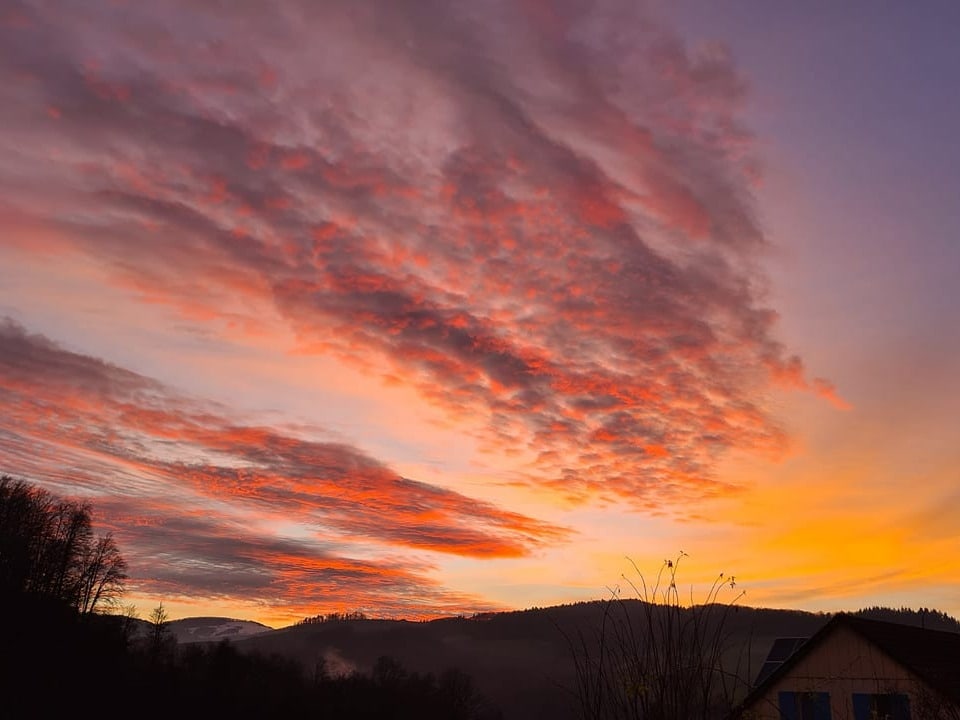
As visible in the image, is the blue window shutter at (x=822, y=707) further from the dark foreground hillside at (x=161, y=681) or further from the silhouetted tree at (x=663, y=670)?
the dark foreground hillside at (x=161, y=681)

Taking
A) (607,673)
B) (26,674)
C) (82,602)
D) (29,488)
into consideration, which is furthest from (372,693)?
(607,673)

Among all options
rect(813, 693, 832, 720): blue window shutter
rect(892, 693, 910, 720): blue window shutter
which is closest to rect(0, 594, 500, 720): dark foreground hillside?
rect(813, 693, 832, 720): blue window shutter

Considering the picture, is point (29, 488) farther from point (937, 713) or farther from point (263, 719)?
point (937, 713)

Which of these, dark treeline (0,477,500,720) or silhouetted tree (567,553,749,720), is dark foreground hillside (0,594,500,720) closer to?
dark treeline (0,477,500,720)

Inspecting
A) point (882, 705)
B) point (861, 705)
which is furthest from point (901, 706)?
point (861, 705)

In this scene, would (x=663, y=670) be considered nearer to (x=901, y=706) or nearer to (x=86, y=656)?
(x=901, y=706)

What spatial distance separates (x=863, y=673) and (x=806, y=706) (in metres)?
2.43

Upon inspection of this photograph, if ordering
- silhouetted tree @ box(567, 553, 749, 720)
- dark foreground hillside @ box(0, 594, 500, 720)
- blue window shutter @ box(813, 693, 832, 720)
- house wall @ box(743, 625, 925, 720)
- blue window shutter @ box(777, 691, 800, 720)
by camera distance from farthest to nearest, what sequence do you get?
dark foreground hillside @ box(0, 594, 500, 720) < blue window shutter @ box(777, 691, 800, 720) < blue window shutter @ box(813, 693, 832, 720) < house wall @ box(743, 625, 925, 720) < silhouetted tree @ box(567, 553, 749, 720)

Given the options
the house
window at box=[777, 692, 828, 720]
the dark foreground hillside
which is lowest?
the dark foreground hillside

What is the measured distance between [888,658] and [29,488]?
7625 cm

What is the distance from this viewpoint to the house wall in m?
26.1

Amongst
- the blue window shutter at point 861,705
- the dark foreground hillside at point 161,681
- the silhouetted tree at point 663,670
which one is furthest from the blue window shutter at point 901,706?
the dark foreground hillside at point 161,681

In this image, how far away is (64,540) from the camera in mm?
73062

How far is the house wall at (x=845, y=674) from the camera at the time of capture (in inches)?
1028
